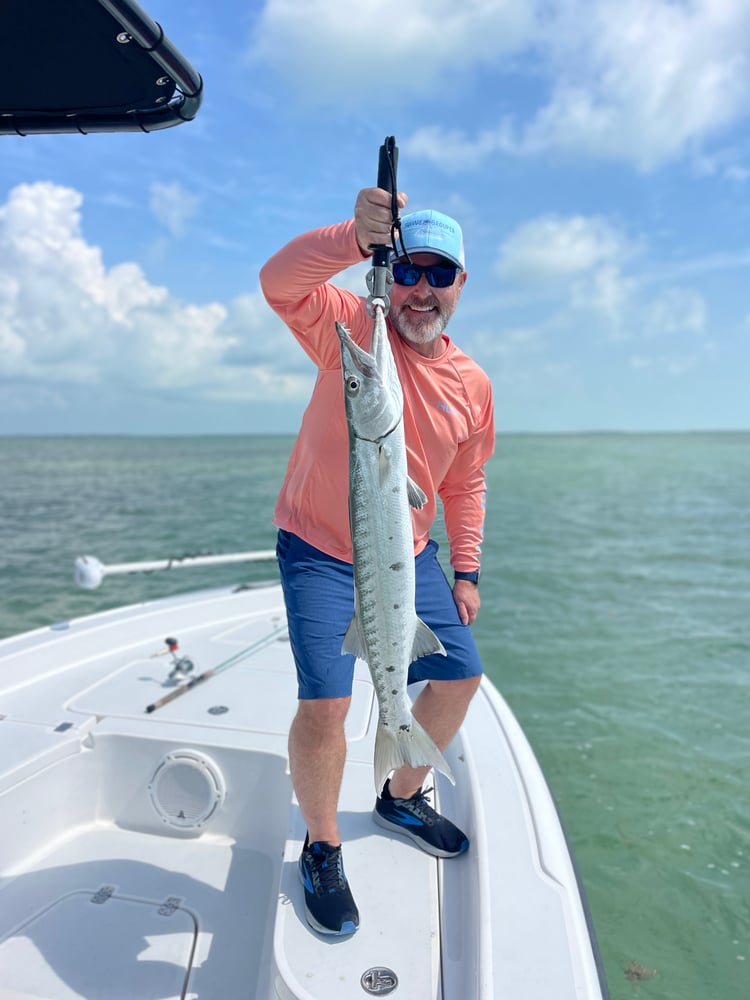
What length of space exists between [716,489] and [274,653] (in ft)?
96.5

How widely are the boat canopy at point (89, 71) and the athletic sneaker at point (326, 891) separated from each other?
272 cm

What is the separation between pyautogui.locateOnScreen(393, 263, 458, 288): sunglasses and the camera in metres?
2.59

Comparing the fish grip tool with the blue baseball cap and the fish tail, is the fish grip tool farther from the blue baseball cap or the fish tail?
the fish tail

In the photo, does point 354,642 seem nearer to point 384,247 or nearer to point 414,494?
point 414,494

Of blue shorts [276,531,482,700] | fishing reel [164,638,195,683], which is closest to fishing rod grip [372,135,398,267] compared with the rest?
blue shorts [276,531,482,700]

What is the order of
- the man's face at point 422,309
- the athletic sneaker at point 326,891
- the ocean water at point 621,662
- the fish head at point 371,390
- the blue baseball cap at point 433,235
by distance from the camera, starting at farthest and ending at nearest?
1. the ocean water at point 621,662
2. the man's face at point 422,309
3. the blue baseball cap at point 433,235
4. the athletic sneaker at point 326,891
5. the fish head at point 371,390

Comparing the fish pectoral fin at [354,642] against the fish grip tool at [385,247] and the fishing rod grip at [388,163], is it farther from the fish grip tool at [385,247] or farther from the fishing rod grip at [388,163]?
the fishing rod grip at [388,163]

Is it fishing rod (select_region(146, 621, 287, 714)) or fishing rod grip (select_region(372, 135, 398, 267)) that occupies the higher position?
fishing rod grip (select_region(372, 135, 398, 267))

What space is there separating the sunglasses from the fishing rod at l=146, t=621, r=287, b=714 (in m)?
2.71

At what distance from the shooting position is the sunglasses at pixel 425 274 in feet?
8.49

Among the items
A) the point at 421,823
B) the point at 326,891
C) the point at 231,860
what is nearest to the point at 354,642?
the point at 326,891

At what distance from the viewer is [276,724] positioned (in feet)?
11.9

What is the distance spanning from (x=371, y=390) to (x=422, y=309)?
2.71ft

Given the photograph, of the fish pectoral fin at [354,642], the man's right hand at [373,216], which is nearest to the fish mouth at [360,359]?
the man's right hand at [373,216]
